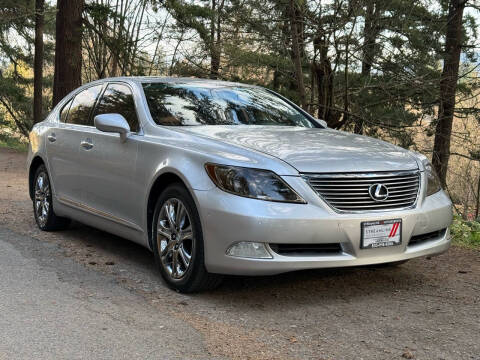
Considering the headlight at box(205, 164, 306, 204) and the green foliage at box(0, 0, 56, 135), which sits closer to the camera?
the headlight at box(205, 164, 306, 204)

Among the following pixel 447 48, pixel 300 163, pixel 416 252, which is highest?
pixel 447 48

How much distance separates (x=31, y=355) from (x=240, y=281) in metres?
1.97

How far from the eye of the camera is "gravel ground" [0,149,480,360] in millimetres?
3676

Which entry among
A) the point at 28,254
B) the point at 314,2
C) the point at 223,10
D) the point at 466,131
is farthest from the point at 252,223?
the point at 466,131

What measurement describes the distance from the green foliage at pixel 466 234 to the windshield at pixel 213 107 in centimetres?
236

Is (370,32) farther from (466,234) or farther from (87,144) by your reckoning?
(87,144)

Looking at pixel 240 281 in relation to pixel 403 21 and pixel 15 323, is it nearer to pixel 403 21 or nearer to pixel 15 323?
pixel 15 323

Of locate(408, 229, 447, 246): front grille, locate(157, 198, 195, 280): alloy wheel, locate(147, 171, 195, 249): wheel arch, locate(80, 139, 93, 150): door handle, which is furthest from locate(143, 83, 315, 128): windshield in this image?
locate(408, 229, 447, 246): front grille

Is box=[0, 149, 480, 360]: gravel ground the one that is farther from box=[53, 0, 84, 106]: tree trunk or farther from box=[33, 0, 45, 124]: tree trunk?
box=[33, 0, 45, 124]: tree trunk

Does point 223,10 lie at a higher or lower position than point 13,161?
higher

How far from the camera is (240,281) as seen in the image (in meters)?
5.11

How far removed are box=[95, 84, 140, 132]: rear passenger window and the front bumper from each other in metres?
1.45

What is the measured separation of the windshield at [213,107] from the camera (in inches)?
216

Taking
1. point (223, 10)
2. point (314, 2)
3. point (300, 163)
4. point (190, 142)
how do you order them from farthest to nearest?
point (223, 10)
point (314, 2)
point (190, 142)
point (300, 163)
